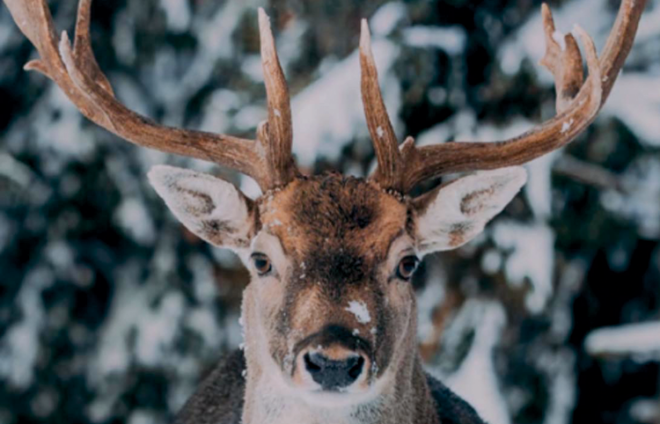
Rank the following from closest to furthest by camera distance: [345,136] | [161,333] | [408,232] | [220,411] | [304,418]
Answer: [304,418] → [408,232] → [220,411] → [345,136] → [161,333]

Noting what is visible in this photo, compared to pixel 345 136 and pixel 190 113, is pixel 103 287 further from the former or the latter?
pixel 345 136

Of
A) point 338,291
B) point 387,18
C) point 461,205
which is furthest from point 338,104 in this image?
point 338,291

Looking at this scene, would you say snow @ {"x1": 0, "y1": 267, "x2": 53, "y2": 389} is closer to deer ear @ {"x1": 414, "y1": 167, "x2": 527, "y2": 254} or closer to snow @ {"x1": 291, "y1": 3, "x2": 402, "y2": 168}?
snow @ {"x1": 291, "y1": 3, "x2": 402, "y2": 168}

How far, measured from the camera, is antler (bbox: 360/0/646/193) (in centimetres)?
548

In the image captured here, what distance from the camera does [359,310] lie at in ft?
16.3

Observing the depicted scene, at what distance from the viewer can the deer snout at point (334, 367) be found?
476 centimetres

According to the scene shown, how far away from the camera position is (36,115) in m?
11.0

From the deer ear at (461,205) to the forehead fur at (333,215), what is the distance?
0.15 meters

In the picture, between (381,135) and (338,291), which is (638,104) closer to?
(381,135)

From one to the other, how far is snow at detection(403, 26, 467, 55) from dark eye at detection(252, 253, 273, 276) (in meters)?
4.40

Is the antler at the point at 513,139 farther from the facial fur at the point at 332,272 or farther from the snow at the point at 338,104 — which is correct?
the snow at the point at 338,104

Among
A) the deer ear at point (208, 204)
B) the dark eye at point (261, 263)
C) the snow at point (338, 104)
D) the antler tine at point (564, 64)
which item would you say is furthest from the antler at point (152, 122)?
the snow at point (338, 104)

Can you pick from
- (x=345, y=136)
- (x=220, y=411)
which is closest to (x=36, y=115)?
(x=345, y=136)

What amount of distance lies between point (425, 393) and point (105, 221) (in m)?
6.04
